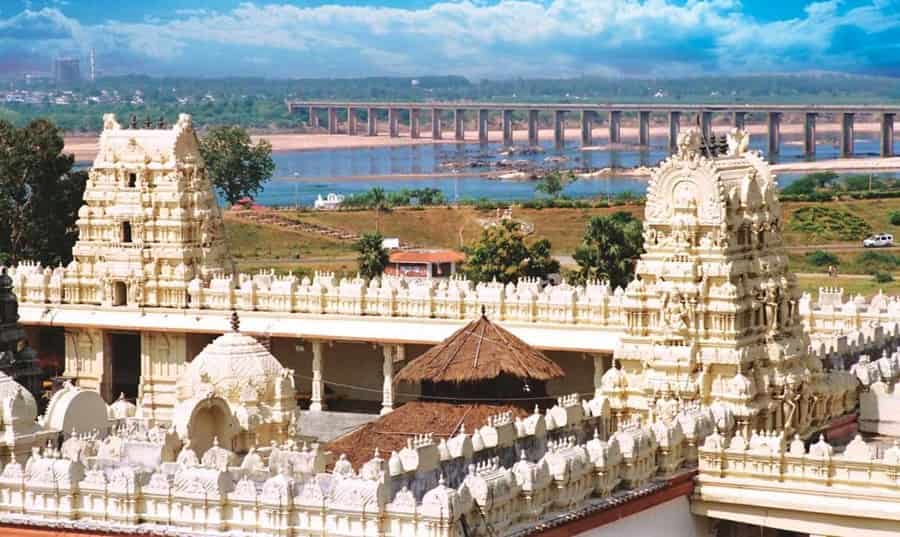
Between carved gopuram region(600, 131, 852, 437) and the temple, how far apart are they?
0.04m

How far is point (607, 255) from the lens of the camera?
67625 mm

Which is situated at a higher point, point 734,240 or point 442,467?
point 734,240

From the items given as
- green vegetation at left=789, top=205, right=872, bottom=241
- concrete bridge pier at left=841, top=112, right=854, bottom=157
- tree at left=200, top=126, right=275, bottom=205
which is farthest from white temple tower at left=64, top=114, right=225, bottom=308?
concrete bridge pier at left=841, top=112, right=854, bottom=157

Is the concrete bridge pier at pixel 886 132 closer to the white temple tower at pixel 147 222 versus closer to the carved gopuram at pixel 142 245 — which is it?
the carved gopuram at pixel 142 245

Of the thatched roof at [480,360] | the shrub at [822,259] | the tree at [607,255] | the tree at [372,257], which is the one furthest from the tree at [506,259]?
the thatched roof at [480,360]

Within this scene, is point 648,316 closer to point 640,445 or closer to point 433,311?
point 640,445

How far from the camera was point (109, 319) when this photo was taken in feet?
196

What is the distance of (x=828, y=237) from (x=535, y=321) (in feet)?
130

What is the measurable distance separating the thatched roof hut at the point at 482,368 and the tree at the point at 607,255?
2293cm

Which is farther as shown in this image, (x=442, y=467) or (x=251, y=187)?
(x=251, y=187)

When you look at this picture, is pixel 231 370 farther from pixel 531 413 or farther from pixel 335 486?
pixel 335 486

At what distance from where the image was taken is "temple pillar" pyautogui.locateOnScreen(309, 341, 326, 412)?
56219mm

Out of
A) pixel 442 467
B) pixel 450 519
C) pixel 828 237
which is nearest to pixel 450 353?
pixel 442 467

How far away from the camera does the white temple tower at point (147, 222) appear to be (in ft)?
195
